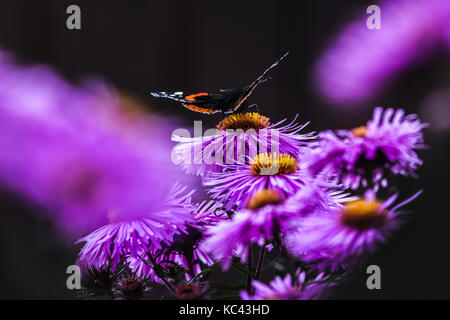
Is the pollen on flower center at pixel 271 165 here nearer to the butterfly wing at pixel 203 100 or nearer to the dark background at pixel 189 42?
the butterfly wing at pixel 203 100

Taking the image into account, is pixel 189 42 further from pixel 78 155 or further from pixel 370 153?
pixel 78 155

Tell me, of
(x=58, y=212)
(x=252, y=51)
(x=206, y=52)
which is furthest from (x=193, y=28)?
(x=58, y=212)

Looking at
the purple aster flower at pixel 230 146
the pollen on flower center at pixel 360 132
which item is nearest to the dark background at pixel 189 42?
the purple aster flower at pixel 230 146

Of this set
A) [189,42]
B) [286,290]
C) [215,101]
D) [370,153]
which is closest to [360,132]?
[370,153]

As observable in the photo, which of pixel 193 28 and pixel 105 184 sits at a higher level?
pixel 193 28

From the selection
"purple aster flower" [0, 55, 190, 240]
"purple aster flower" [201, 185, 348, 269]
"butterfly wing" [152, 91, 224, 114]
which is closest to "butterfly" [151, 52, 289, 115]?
"butterfly wing" [152, 91, 224, 114]

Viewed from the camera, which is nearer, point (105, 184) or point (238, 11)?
point (105, 184)

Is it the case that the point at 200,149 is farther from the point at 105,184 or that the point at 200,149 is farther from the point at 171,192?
the point at 105,184
